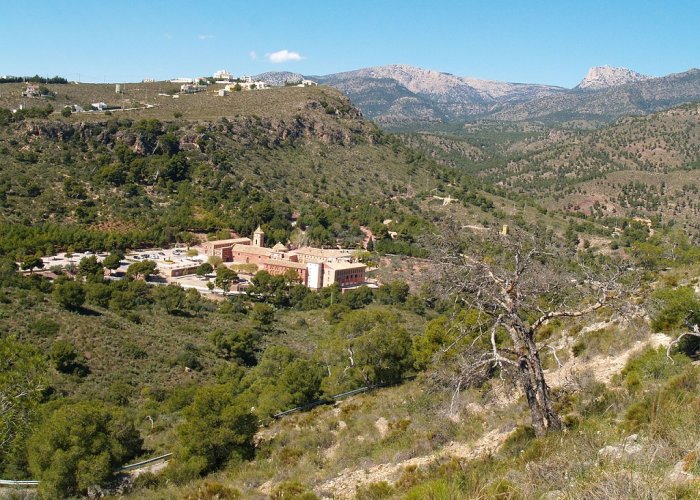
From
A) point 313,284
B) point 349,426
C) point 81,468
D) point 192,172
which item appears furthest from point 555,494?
point 192,172

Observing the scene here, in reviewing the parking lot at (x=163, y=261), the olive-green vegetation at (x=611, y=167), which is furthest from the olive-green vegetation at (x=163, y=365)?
the olive-green vegetation at (x=611, y=167)

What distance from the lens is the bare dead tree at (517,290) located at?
7785 millimetres

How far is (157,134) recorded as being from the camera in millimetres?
67812

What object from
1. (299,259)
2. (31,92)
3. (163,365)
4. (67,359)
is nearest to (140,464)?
(67,359)

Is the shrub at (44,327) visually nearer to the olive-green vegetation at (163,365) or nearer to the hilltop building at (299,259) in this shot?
the olive-green vegetation at (163,365)

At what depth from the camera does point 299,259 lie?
2024 inches

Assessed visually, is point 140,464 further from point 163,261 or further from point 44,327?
point 163,261

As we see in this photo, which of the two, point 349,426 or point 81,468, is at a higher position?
point 349,426

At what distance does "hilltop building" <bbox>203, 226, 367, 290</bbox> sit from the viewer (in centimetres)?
4697

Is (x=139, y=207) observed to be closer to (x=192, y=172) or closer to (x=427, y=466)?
(x=192, y=172)

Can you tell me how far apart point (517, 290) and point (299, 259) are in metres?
43.8

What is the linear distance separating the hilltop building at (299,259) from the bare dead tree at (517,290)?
3728 cm

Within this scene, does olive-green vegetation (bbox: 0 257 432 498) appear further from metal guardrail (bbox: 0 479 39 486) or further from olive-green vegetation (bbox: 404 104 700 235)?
olive-green vegetation (bbox: 404 104 700 235)

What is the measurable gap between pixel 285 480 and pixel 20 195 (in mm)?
50665
